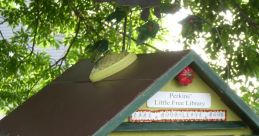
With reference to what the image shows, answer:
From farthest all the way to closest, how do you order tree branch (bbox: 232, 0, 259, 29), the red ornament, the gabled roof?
tree branch (bbox: 232, 0, 259, 29) → the red ornament → the gabled roof

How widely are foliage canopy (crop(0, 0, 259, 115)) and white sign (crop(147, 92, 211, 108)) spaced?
5.39ft

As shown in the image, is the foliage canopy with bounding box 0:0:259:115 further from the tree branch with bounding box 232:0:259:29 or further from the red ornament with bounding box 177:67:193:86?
the red ornament with bounding box 177:67:193:86

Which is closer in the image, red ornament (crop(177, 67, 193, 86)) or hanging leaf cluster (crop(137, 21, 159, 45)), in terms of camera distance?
hanging leaf cluster (crop(137, 21, 159, 45))

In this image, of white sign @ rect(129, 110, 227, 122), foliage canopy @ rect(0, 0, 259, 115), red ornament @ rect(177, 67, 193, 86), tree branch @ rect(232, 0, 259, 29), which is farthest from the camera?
foliage canopy @ rect(0, 0, 259, 115)

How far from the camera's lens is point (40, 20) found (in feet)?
21.1

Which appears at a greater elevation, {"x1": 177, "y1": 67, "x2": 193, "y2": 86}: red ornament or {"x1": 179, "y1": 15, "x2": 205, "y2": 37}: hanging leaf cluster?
{"x1": 179, "y1": 15, "x2": 205, "y2": 37}: hanging leaf cluster

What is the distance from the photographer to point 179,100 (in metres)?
2.74

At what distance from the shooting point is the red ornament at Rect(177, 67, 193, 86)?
2707 millimetres

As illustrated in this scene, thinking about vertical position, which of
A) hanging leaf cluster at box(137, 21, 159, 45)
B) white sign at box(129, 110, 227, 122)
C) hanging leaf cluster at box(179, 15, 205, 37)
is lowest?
white sign at box(129, 110, 227, 122)

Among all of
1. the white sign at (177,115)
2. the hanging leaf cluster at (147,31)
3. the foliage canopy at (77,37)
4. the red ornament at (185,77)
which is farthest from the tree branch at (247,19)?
the hanging leaf cluster at (147,31)

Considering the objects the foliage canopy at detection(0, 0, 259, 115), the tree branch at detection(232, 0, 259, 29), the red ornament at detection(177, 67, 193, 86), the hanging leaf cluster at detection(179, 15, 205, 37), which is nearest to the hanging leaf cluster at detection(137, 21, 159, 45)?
the hanging leaf cluster at detection(179, 15, 205, 37)

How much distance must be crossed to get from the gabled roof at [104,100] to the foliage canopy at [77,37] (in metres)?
1.59

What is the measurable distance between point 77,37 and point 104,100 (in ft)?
13.0

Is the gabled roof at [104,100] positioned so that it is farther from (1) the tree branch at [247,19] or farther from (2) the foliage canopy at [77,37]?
(1) the tree branch at [247,19]
